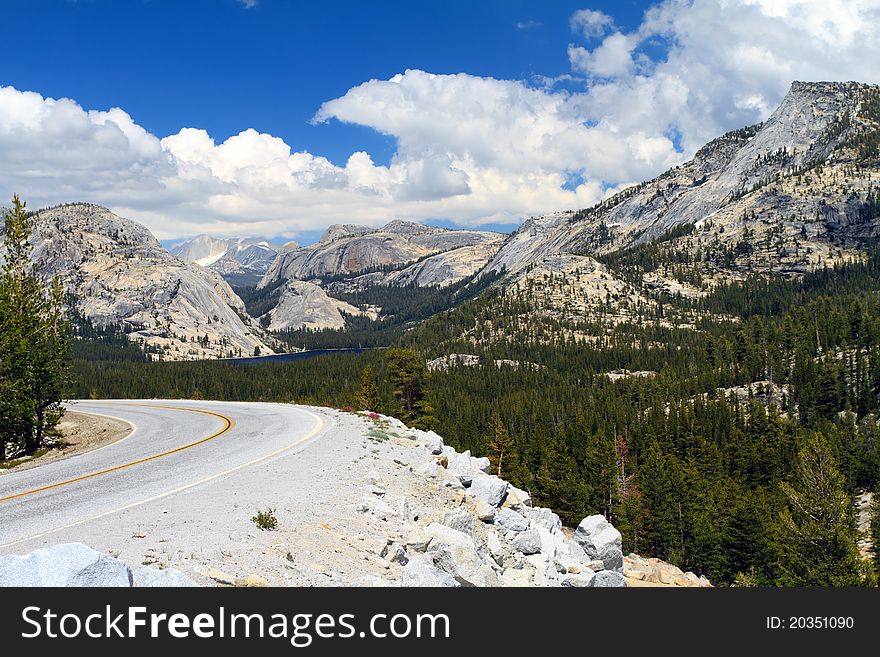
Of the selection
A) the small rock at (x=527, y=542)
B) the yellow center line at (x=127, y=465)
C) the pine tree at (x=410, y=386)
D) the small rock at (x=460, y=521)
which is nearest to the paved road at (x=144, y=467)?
the yellow center line at (x=127, y=465)

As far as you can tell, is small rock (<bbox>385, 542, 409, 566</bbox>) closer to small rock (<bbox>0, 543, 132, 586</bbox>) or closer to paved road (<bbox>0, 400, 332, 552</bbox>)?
small rock (<bbox>0, 543, 132, 586</bbox>)

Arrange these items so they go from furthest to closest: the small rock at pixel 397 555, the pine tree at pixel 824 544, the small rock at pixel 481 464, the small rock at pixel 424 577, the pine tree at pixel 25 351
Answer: the pine tree at pixel 824 544 < the small rock at pixel 481 464 < the pine tree at pixel 25 351 < the small rock at pixel 397 555 < the small rock at pixel 424 577

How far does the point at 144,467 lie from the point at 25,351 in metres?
14.3

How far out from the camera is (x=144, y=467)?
19797 millimetres

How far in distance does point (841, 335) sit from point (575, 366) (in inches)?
3089

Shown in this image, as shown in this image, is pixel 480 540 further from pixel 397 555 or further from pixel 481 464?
pixel 481 464

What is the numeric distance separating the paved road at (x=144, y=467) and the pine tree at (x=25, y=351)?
16.1 feet

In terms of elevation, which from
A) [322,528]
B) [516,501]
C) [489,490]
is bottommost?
[516,501]

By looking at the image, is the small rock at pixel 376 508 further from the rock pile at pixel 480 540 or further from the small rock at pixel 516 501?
the small rock at pixel 516 501

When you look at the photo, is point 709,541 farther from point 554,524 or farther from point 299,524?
point 299,524

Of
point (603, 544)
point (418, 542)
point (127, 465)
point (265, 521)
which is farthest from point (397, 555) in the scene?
point (603, 544)

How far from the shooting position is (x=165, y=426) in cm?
3152

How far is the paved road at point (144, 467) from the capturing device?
44.5 feet

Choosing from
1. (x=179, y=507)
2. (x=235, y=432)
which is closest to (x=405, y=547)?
(x=179, y=507)
